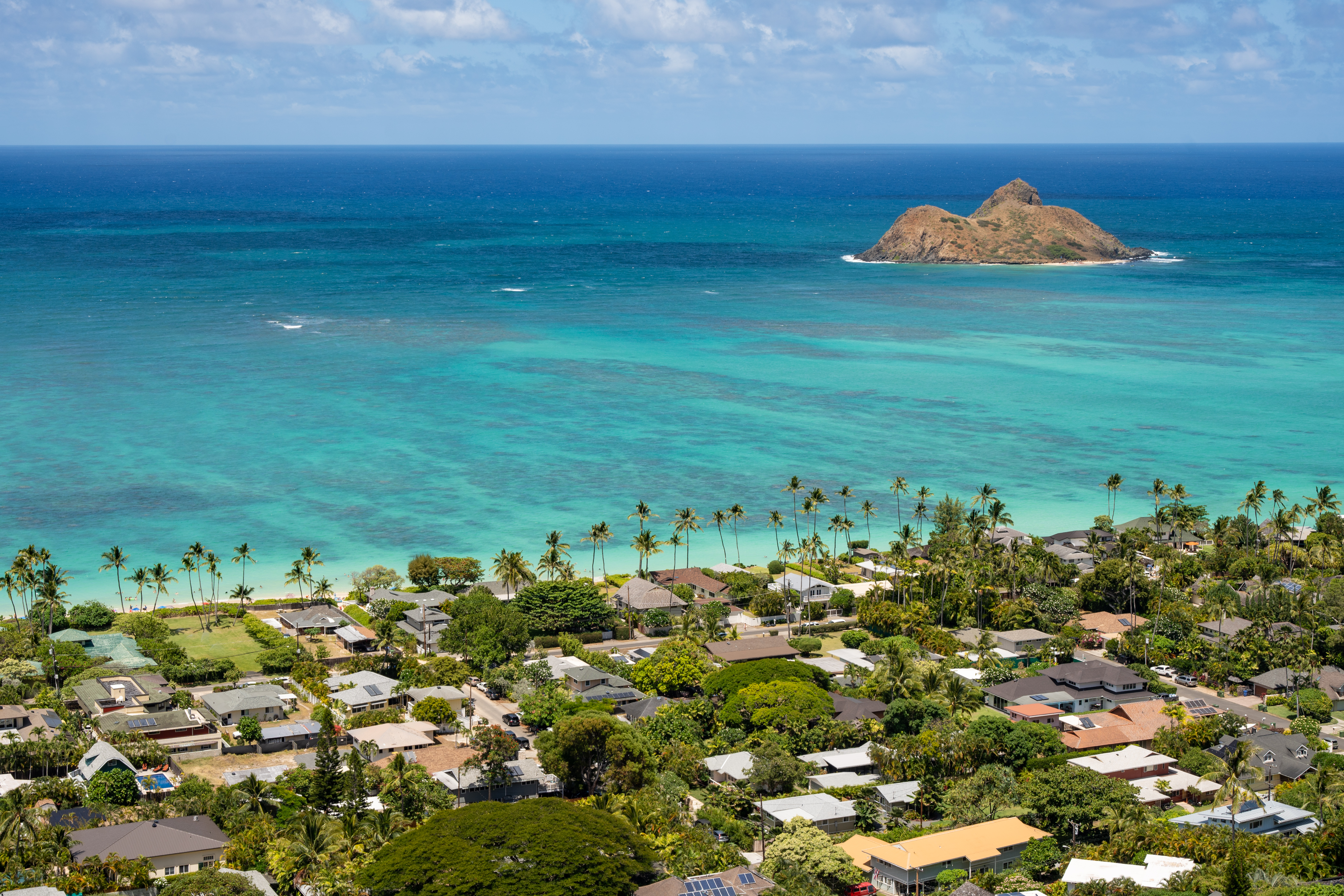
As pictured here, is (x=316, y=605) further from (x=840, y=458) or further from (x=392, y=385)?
(x=392, y=385)

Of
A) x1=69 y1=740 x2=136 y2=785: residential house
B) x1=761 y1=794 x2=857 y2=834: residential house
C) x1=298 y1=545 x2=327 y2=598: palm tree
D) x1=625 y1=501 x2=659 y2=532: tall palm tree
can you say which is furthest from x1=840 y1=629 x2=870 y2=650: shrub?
x1=69 y1=740 x2=136 y2=785: residential house

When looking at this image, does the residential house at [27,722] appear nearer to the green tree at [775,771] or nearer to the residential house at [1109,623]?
the green tree at [775,771]

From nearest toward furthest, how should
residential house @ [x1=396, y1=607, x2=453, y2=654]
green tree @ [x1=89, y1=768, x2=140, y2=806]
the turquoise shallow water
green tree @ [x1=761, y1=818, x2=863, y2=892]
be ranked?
green tree @ [x1=761, y1=818, x2=863, y2=892], green tree @ [x1=89, y1=768, x2=140, y2=806], residential house @ [x1=396, y1=607, x2=453, y2=654], the turquoise shallow water

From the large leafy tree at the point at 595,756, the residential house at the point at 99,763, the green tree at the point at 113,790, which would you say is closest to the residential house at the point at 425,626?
the residential house at the point at 99,763

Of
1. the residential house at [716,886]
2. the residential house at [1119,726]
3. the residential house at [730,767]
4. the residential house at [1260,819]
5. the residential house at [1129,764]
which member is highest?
the residential house at [716,886]

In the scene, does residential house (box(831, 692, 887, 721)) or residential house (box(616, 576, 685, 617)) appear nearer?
residential house (box(831, 692, 887, 721))

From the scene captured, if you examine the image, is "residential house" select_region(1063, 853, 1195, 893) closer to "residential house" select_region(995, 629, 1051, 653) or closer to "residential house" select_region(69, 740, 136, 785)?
"residential house" select_region(995, 629, 1051, 653)

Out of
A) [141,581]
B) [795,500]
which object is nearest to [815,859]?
[141,581]
